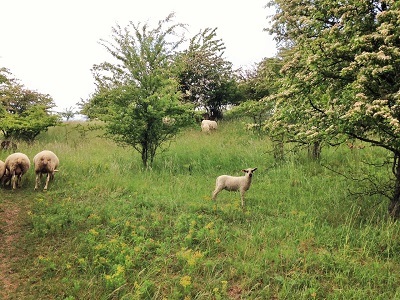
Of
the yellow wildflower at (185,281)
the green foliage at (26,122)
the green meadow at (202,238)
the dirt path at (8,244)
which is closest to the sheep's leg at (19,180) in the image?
the green meadow at (202,238)

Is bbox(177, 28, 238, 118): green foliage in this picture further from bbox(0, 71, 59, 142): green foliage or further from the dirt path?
the dirt path

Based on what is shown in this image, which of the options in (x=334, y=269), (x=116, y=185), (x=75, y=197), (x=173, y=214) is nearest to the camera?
Answer: (x=334, y=269)

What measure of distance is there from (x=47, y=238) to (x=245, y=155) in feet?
25.6

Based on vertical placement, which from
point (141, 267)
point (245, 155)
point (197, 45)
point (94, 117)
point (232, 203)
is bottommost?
point (141, 267)

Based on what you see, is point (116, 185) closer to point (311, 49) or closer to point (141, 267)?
point (141, 267)

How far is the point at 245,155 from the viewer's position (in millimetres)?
12562

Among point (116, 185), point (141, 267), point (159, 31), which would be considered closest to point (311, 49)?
point (141, 267)

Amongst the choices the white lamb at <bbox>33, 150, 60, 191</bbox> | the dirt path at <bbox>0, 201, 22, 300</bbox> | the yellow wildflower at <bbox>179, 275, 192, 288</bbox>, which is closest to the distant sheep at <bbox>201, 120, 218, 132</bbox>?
Answer: the white lamb at <bbox>33, 150, 60, 191</bbox>

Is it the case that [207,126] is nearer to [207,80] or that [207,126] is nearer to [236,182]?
[207,80]

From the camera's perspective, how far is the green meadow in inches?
192

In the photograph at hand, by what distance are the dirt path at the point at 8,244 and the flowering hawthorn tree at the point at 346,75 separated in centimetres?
539

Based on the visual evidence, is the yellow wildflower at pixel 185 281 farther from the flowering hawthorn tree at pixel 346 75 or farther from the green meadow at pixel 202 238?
the flowering hawthorn tree at pixel 346 75

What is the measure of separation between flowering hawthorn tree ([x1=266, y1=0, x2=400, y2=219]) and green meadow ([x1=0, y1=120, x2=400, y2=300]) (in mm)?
1719

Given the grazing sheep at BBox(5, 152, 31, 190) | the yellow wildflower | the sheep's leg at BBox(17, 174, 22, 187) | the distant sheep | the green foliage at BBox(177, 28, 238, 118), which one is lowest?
the yellow wildflower
